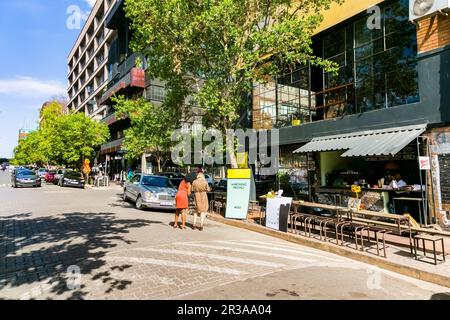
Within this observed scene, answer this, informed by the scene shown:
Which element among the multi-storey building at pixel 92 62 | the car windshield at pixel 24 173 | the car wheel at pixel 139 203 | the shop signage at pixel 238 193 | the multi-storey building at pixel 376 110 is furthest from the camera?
the multi-storey building at pixel 92 62

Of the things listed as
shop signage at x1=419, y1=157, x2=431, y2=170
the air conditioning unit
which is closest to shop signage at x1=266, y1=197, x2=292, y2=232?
shop signage at x1=419, y1=157, x2=431, y2=170

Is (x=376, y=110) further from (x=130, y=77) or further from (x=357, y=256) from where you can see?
(x=130, y=77)

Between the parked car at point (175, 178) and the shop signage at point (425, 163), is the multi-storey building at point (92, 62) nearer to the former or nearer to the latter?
the parked car at point (175, 178)

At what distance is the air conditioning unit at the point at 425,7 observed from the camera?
9297 mm

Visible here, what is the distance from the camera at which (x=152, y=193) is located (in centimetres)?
1388

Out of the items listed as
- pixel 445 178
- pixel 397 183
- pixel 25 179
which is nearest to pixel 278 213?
pixel 397 183

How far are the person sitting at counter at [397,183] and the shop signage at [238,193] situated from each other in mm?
4745

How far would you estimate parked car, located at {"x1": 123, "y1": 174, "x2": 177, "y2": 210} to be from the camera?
13.9m

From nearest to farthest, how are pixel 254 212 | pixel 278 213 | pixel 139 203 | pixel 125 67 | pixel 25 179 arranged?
pixel 278 213 → pixel 254 212 → pixel 139 203 → pixel 25 179 → pixel 125 67

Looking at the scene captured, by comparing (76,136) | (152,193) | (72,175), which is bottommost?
(152,193)

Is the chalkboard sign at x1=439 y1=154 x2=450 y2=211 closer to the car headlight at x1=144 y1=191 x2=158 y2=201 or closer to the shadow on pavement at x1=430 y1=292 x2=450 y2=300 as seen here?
the shadow on pavement at x1=430 y1=292 x2=450 y2=300

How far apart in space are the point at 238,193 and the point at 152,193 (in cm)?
393

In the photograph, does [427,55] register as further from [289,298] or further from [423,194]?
[289,298]

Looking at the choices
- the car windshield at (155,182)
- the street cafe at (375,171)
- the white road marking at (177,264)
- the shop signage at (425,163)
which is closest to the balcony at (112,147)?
the car windshield at (155,182)
